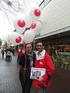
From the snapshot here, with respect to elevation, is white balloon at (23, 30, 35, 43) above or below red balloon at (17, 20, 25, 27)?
below

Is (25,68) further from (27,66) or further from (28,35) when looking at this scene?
(28,35)

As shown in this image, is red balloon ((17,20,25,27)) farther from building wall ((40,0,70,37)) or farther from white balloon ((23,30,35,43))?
building wall ((40,0,70,37))

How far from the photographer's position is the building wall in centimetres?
1619

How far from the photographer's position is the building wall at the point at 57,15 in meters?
16.2

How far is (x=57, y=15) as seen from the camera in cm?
1933

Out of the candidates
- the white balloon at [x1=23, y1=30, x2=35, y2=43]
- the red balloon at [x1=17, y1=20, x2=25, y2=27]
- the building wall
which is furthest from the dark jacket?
the building wall

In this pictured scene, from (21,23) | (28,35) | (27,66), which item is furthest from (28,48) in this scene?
(28,35)

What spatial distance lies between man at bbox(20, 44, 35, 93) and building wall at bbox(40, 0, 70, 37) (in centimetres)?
710

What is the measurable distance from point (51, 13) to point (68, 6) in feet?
19.3

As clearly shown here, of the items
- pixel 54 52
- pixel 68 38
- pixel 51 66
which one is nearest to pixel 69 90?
pixel 51 66

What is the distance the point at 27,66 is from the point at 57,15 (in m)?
13.0

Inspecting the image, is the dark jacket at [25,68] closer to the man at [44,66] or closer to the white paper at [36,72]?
the white paper at [36,72]

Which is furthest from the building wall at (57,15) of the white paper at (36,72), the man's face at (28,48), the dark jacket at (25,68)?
the white paper at (36,72)

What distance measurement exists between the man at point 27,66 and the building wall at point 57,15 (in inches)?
280
